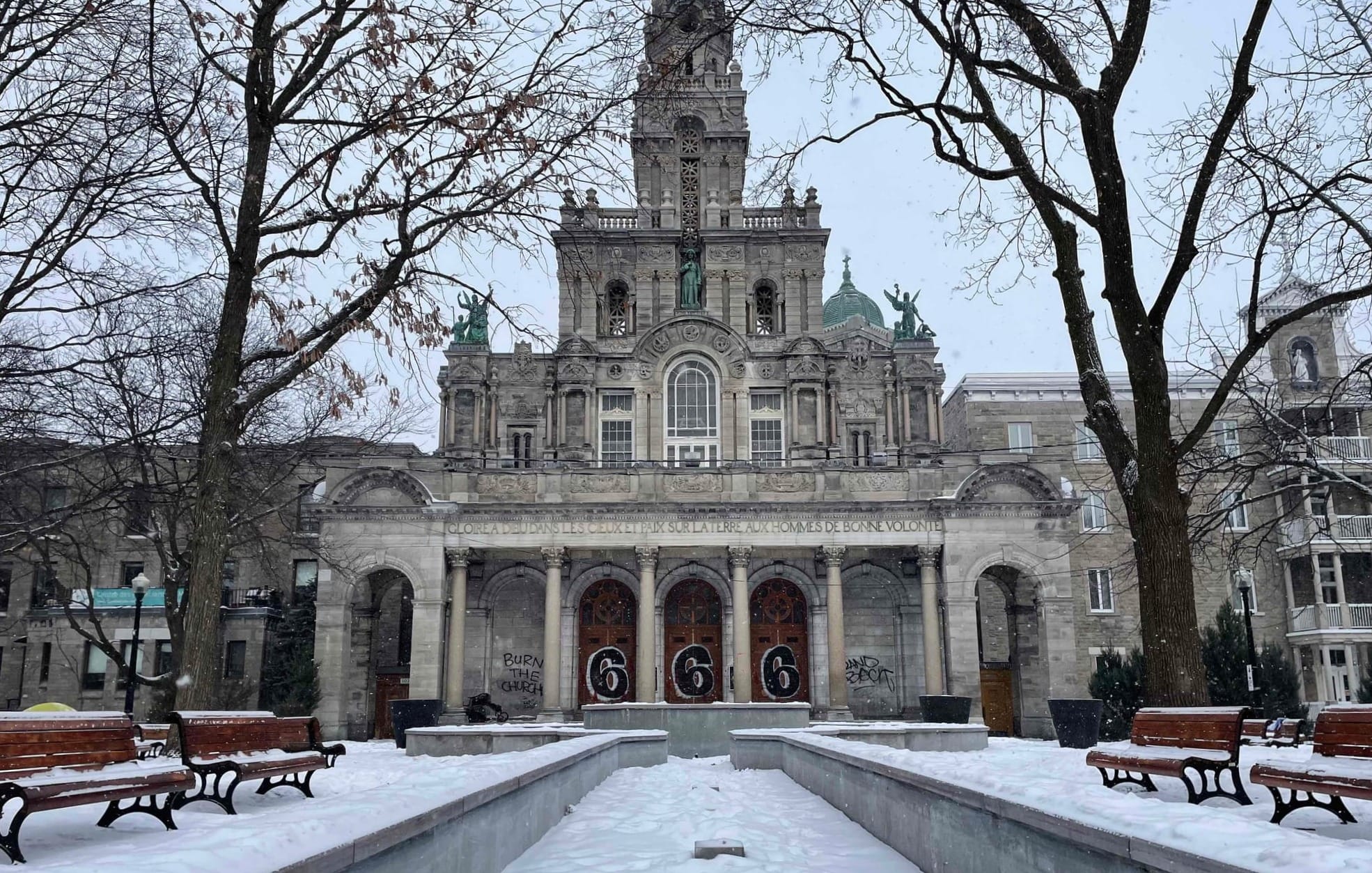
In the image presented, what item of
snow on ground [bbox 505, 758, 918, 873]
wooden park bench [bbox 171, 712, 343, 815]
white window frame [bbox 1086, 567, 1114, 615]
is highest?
white window frame [bbox 1086, 567, 1114, 615]

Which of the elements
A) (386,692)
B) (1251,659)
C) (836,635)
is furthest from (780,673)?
(1251,659)

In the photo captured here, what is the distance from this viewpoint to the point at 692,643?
127ft

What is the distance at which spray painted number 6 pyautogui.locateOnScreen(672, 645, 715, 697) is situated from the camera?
1512 inches

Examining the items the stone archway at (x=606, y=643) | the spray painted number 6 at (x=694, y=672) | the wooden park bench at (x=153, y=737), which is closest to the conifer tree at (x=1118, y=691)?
the spray painted number 6 at (x=694, y=672)

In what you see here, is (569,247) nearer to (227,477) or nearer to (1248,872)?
(227,477)

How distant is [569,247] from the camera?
41438 mm

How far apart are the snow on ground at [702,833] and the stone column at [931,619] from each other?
20028 mm

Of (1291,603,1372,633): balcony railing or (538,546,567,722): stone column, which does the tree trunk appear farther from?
(1291,603,1372,633): balcony railing

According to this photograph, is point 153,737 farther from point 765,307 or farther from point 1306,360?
point 1306,360

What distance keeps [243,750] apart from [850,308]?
2248 inches

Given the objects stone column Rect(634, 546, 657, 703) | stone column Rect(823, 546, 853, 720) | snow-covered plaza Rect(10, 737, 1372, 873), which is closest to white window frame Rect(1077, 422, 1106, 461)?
stone column Rect(823, 546, 853, 720)

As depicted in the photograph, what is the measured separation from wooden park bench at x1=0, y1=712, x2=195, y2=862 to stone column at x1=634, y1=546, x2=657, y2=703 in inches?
1037

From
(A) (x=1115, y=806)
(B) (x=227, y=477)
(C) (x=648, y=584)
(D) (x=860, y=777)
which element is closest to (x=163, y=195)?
(B) (x=227, y=477)

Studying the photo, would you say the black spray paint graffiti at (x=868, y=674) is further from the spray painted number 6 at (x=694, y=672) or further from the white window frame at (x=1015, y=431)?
the white window frame at (x=1015, y=431)
